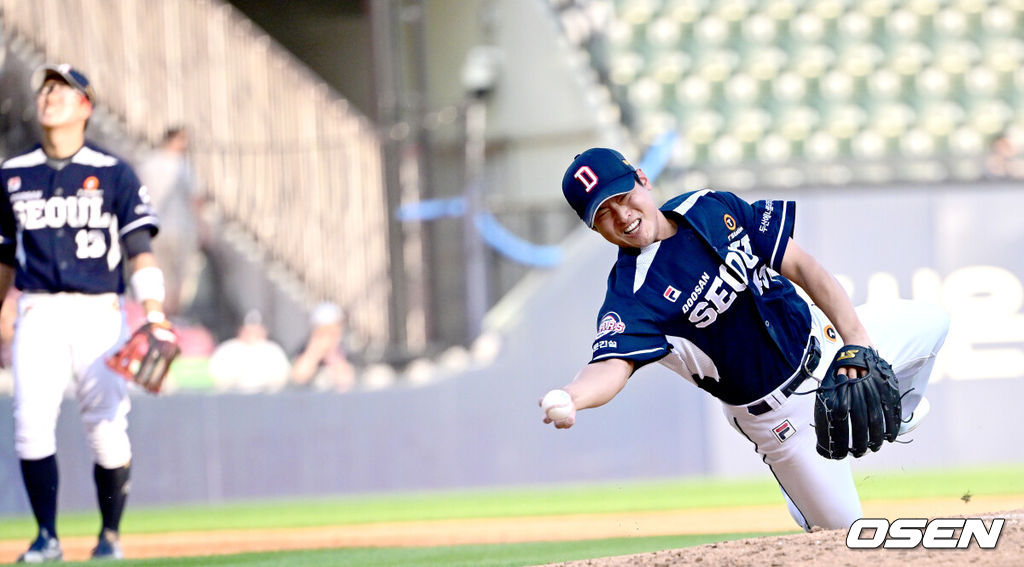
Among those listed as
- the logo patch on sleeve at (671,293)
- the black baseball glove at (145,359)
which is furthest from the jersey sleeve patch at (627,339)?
the black baseball glove at (145,359)

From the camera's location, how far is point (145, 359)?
19.2 ft

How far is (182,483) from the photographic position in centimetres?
1023

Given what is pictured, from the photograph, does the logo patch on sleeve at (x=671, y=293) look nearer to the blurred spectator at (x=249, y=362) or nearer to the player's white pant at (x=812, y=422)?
the player's white pant at (x=812, y=422)

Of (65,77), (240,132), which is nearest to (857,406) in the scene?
(65,77)

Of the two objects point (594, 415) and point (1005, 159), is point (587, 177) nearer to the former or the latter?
point (594, 415)

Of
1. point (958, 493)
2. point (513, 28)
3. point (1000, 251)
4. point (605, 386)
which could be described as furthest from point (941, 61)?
point (605, 386)

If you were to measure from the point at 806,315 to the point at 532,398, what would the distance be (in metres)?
5.78

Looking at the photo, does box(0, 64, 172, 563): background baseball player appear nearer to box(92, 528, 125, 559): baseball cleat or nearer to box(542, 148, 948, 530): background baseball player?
box(92, 528, 125, 559): baseball cleat

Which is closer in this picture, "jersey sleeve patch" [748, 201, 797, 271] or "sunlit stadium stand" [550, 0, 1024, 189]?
"jersey sleeve patch" [748, 201, 797, 271]

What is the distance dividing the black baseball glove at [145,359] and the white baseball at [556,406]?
2.78m

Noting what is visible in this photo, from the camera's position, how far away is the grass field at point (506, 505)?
8.17 metres

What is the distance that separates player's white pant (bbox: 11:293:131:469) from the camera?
6.00 metres

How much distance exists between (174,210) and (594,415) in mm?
3788

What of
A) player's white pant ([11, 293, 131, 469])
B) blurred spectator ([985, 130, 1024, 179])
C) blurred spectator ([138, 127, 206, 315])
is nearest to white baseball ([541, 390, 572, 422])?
player's white pant ([11, 293, 131, 469])
